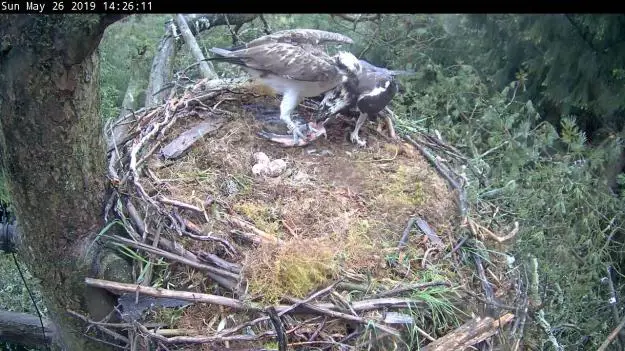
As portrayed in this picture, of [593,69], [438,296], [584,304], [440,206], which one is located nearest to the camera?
[438,296]

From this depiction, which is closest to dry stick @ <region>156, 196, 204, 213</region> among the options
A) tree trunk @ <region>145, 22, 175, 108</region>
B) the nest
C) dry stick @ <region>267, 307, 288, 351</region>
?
the nest

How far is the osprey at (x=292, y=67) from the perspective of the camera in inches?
149

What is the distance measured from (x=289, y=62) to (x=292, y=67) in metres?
0.04

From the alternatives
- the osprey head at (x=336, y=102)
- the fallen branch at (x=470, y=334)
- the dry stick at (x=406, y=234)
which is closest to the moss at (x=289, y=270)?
the dry stick at (x=406, y=234)

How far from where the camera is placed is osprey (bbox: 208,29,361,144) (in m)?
3.79

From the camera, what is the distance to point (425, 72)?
A: 624 cm

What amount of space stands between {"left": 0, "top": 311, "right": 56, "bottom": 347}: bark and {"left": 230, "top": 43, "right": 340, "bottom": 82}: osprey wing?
1744 mm

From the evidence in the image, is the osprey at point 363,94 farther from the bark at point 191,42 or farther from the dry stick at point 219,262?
the dry stick at point 219,262

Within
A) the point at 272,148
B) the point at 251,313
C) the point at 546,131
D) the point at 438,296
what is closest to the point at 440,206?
the point at 438,296

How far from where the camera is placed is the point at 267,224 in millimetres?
3156

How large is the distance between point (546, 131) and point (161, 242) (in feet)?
10.8

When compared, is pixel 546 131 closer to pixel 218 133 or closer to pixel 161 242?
pixel 218 133
